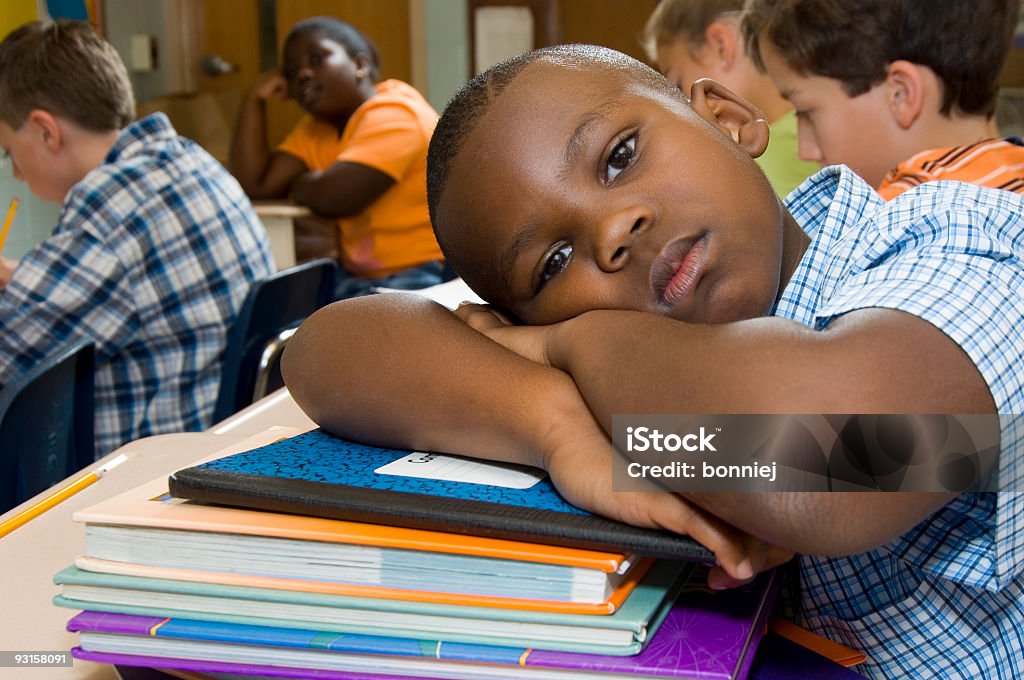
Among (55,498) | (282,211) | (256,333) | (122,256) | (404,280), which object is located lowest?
(404,280)

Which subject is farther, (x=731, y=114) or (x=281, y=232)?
(x=281, y=232)

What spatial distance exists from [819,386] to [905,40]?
1.60 metres

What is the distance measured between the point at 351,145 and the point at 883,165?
229cm

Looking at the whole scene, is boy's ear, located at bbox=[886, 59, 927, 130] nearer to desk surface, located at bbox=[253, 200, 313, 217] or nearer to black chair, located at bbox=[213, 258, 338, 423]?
black chair, located at bbox=[213, 258, 338, 423]

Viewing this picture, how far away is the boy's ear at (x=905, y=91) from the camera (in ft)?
6.27

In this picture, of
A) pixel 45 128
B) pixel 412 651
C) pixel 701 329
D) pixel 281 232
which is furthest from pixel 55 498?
pixel 281 232

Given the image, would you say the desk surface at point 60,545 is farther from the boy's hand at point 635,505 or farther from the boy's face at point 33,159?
the boy's face at point 33,159

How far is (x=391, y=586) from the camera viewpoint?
1.80 feet

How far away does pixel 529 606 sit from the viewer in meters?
0.52

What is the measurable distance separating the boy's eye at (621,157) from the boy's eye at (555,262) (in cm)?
6

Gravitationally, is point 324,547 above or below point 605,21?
below

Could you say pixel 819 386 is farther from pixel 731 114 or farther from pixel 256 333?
pixel 256 333

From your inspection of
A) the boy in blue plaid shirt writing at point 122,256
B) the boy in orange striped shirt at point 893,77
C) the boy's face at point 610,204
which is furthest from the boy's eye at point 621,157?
the boy in blue plaid shirt writing at point 122,256

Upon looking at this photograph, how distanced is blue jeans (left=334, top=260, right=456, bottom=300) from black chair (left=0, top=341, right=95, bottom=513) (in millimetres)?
1950
